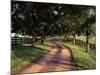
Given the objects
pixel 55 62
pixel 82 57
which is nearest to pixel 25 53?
pixel 55 62

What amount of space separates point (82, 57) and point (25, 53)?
0.75 meters

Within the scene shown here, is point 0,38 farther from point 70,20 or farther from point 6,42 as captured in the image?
point 70,20

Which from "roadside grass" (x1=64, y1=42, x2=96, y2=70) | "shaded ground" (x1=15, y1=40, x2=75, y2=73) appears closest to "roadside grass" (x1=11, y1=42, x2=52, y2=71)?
"shaded ground" (x1=15, y1=40, x2=75, y2=73)

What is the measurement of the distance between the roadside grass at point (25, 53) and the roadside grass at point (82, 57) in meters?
0.30

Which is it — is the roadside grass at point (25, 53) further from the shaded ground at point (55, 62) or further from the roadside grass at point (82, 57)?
the roadside grass at point (82, 57)

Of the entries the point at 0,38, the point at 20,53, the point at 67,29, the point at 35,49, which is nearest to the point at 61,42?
the point at 67,29

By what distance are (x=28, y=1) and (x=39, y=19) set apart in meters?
0.24

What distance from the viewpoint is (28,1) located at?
2502 millimetres

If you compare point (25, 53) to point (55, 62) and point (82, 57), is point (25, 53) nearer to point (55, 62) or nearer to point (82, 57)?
point (55, 62)

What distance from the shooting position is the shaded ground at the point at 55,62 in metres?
2.54

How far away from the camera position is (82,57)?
277 centimetres

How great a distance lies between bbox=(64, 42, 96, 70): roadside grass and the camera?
2719 mm

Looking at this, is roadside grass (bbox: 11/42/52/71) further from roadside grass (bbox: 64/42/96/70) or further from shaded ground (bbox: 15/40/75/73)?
roadside grass (bbox: 64/42/96/70)

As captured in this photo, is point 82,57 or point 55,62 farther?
point 82,57
